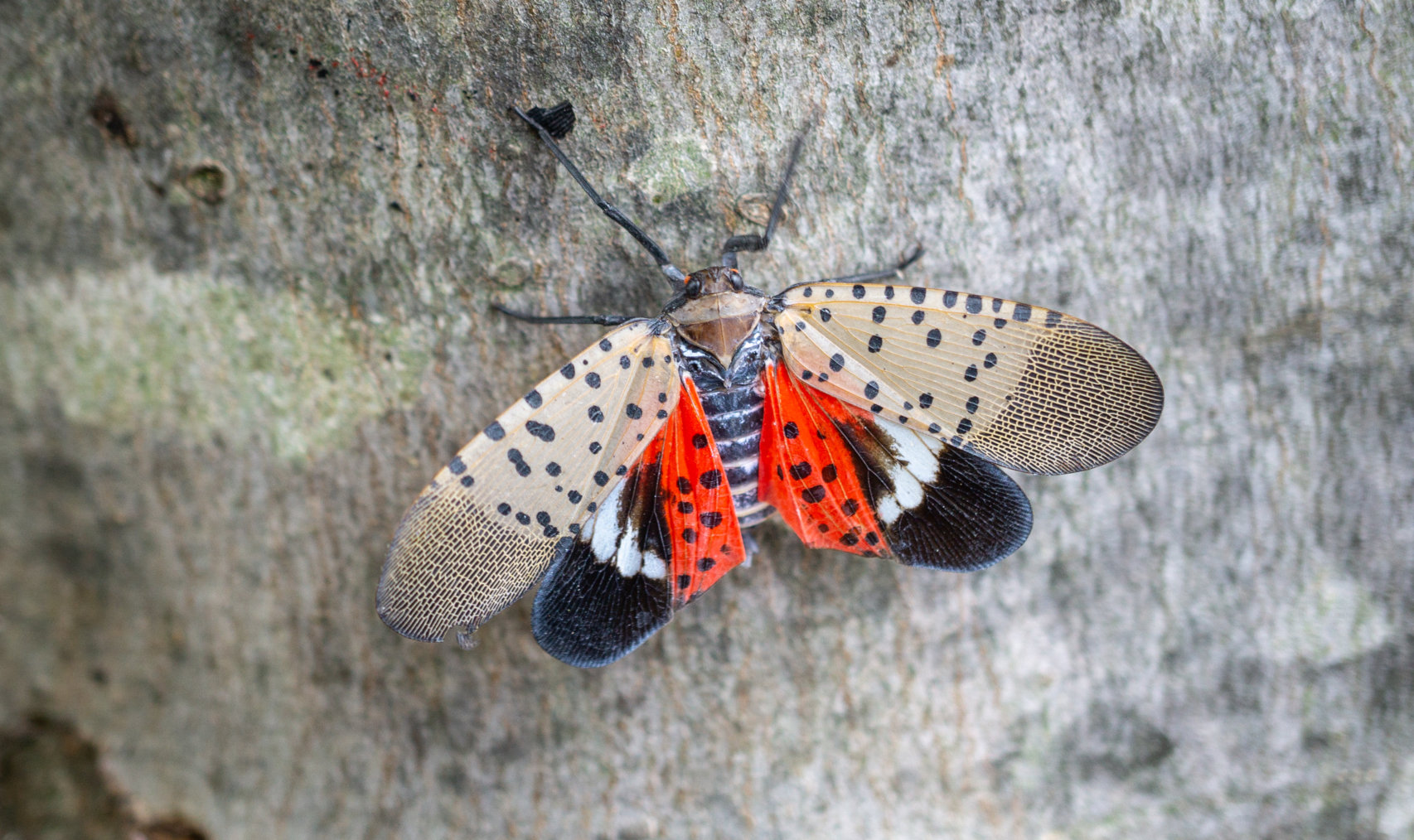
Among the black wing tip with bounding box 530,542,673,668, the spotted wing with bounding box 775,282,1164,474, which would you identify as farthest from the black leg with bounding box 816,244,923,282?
the black wing tip with bounding box 530,542,673,668

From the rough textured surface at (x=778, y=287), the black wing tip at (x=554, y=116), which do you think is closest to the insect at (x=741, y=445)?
the black wing tip at (x=554, y=116)

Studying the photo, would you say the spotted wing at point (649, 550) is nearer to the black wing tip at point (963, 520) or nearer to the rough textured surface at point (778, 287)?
the rough textured surface at point (778, 287)

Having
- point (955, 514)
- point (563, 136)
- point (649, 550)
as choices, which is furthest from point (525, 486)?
point (955, 514)

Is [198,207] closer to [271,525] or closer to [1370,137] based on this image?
[271,525]

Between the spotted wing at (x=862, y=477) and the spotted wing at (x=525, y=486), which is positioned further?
the spotted wing at (x=862, y=477)

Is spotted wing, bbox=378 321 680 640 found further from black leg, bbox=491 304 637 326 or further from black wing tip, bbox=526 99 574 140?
black wing tip, bbox=526 99 574 140
